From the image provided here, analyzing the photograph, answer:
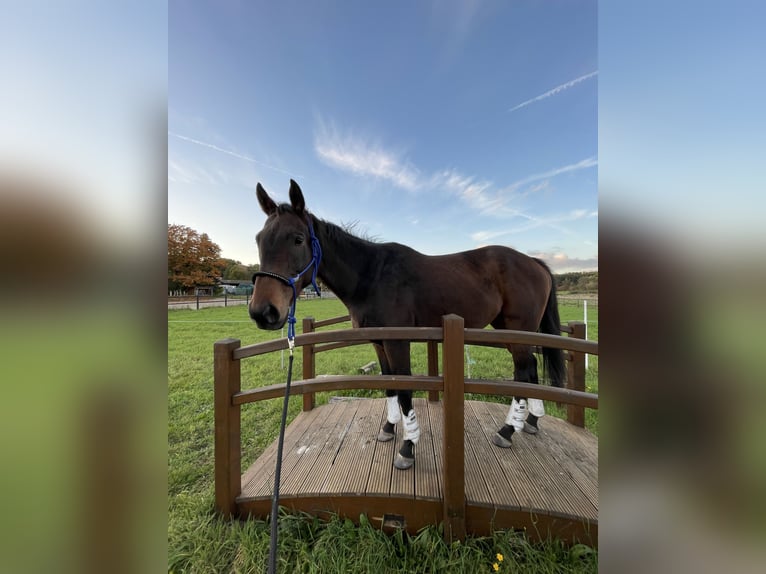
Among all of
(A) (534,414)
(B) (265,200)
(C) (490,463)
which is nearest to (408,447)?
(C) (490,463)

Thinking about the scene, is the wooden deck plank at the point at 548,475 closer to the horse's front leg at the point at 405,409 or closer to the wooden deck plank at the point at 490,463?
the wooden deck plank at the point at 490,463

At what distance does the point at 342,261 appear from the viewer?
7.90 ft

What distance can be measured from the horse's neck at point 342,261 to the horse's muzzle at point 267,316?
2.19ft

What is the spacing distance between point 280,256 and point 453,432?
1.64 metres

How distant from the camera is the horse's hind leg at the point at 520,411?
2.44m

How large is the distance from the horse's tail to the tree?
1243 centimetres

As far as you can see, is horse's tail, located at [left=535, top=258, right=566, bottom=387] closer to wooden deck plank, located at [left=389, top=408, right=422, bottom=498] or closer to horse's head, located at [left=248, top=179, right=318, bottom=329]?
wooden deck plank, located at [left=389, top=408, right=422, bottom=498]

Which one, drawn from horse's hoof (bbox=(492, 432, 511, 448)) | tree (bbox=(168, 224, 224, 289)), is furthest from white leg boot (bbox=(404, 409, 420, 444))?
tree (bbox=(168, 224, 224, 289))

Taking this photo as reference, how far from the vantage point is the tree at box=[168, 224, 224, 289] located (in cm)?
1166
